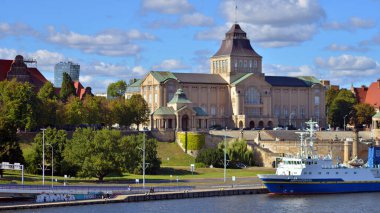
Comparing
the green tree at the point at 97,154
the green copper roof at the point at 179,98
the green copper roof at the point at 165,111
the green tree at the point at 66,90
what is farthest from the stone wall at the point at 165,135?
the green tree at the point at 97,154

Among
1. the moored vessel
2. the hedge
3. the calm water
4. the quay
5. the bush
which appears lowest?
the calm water

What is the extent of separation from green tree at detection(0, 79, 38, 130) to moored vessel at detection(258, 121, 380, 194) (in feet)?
170

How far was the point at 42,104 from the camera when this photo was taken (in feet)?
532

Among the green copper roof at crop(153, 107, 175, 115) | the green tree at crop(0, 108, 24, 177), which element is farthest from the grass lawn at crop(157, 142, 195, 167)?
the green tree at crop(0, 108, 24, 177)

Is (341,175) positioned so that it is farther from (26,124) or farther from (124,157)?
(26,124)

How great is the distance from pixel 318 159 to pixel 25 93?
5800cm

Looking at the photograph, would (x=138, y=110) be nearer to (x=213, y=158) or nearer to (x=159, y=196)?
(x=213, y=158)

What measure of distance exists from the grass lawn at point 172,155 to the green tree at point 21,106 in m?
24.0

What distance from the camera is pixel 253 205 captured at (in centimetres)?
10656

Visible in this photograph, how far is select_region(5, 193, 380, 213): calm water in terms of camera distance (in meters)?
100

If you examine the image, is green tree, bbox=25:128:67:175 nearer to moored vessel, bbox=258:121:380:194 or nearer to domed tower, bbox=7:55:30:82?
moored vessel, bbox=258:121:380:194

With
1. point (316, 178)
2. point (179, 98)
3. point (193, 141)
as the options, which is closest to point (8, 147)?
point (316, 178)

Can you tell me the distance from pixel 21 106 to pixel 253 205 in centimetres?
6392

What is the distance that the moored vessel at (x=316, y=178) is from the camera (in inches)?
4815
